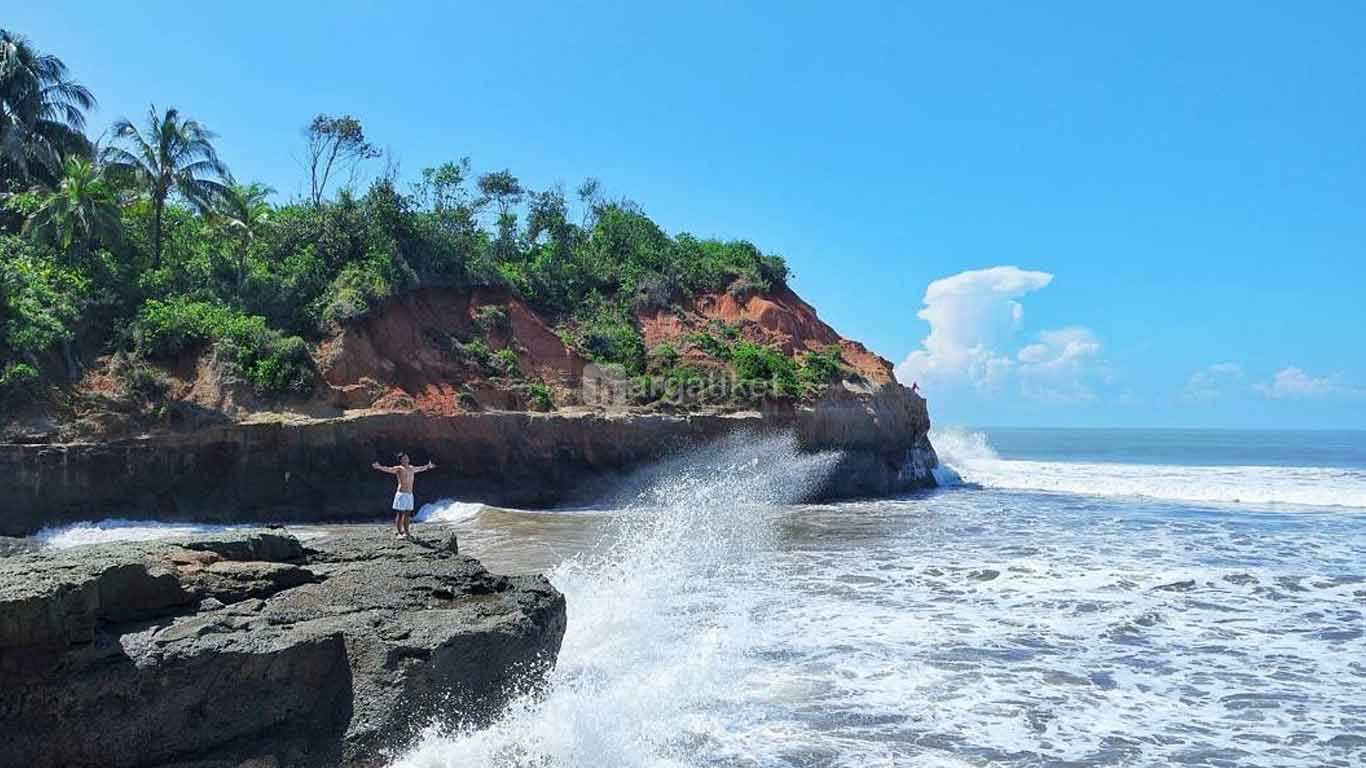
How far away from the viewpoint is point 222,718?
18.0 ft

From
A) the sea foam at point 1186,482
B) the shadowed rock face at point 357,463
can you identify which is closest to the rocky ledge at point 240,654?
the shadowed rock face at point 357,463

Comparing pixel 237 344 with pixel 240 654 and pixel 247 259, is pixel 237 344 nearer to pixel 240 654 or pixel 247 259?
pixel 247 259

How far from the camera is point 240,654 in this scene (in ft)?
18.1

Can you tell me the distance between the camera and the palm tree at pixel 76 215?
22.7m

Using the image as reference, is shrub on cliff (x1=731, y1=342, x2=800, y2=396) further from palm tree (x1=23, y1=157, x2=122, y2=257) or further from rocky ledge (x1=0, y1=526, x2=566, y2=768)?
rocky ledge (x1=0, y1=526, x2=566, y2=768)

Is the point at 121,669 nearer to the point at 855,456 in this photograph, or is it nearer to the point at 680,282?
the point at 855,456

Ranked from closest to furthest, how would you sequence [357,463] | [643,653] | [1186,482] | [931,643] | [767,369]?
[643,653]
[931,643]
[357,463]
[767,369]
[1186,482]

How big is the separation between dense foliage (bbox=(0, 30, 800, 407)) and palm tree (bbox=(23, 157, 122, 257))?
51 millimetres

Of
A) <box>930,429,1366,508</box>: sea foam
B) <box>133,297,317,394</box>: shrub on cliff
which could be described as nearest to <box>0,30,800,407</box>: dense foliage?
<box>133,297,317,394</box>: shrub on cliff

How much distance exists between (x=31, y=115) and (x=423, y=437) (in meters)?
17.7

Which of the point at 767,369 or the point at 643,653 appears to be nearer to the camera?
the point at 643,653

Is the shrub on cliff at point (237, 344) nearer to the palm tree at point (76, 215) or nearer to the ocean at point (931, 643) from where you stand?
the palm tree at point (76, 215)

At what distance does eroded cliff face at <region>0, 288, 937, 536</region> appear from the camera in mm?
18141

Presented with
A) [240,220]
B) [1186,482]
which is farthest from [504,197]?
[1186,482]
